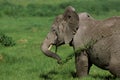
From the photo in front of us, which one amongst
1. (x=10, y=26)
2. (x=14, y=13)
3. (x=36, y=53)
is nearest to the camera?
(x=36, y=53)

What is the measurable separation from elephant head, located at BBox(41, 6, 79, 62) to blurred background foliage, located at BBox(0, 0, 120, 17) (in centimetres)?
2354

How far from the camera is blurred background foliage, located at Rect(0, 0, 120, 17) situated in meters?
34.6

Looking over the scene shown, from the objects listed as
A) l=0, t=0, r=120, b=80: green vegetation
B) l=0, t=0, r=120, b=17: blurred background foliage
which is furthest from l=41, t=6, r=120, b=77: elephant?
l=0, t=0, r=120, b=17: blurred background foliage

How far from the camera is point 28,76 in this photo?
10961 mm

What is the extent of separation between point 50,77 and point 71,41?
114cm

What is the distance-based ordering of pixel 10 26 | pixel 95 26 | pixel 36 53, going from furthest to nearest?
pixel 10 26, pixel 36 53, pixel 95 26

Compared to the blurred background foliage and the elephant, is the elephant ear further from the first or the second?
the blurred background foliage

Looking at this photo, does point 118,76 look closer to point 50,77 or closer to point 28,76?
point 50,77

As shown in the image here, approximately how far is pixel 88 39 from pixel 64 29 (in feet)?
2.43

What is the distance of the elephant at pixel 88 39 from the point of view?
926 centimetres

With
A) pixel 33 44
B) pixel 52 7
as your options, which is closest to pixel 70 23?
pixel 33 44

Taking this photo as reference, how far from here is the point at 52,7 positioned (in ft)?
120

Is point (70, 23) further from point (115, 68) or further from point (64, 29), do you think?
point (115, 68)

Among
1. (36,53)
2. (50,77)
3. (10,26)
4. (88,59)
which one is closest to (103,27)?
(88,59)
